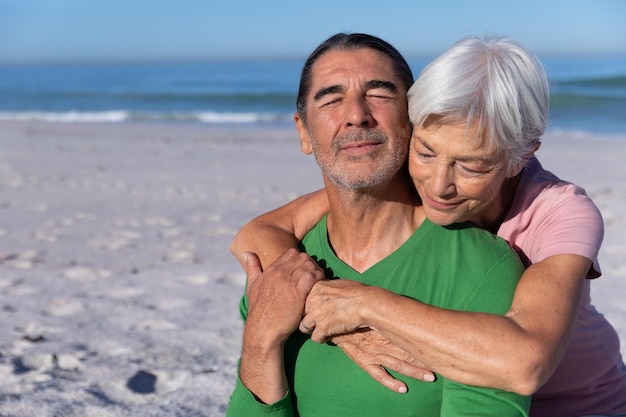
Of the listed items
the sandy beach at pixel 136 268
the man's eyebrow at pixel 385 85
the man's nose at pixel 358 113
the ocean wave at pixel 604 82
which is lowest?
the ocean wave at pixel 604 82

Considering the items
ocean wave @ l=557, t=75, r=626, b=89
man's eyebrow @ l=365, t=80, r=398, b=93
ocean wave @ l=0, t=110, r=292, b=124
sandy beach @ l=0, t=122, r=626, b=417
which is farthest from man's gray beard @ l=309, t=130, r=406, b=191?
ocean wave @ l=557, t=75, r=626, b=89

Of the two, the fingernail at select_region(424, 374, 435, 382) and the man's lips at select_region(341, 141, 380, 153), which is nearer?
the fingernail at select_region(424, 374, 435, 382)

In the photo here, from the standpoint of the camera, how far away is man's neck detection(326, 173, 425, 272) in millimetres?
2510

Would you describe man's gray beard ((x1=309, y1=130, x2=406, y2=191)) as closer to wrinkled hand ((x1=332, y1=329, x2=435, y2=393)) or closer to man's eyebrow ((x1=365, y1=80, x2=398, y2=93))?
man's eyebrow ((x1=365, y1=80, x2=398, y2=93))

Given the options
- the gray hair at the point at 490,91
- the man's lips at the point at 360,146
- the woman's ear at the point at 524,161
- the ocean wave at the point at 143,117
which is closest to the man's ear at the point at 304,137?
the man's lips at the point at 360,146

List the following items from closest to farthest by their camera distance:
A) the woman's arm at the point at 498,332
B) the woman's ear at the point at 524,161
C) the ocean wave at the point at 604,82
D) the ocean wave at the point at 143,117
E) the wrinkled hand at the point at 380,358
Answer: the woman's arm at the point at 498,332 → the wrinkled hand at the point at 380,358 → the woman's ear at the point at 524,161 → the ocean wave at the point at 143,117 → the ocean wave at the point at 604,82

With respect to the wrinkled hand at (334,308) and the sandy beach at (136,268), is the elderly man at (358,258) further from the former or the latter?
the sandy beach at (136,268)

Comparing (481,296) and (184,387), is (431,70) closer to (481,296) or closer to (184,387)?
(481,296)

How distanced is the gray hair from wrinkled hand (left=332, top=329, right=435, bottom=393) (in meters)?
0.61

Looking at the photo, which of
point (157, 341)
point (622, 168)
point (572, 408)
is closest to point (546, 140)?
point (622, 168)

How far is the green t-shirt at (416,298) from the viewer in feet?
7.36

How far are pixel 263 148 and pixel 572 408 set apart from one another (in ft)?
36.4

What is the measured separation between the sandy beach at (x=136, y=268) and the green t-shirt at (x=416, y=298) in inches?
52.5

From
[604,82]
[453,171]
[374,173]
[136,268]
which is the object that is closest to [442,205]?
[453,171]
